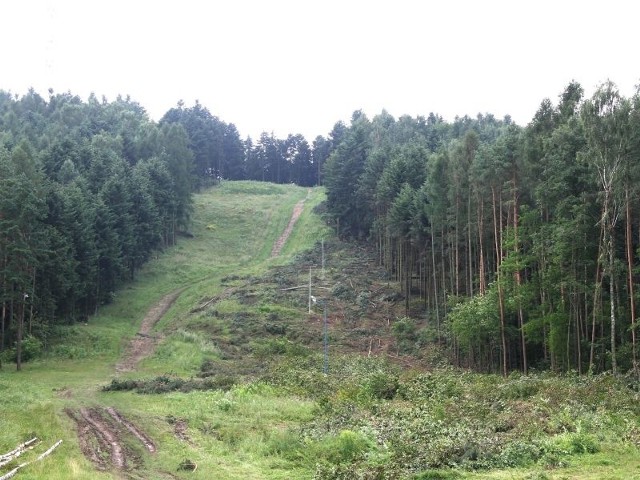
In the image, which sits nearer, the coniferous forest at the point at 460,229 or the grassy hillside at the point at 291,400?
the grassy hillside at the point at 291,400

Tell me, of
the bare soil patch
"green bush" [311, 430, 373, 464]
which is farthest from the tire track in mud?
"green bush" [311, 430, 373, 464]

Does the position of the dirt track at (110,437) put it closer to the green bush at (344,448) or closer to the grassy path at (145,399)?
the grassy path at (145,399)

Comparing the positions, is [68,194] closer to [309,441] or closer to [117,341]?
[117,341]

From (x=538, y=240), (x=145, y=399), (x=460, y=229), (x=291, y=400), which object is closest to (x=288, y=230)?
(x=460, y=229)

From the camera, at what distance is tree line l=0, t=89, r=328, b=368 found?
44.9 metres

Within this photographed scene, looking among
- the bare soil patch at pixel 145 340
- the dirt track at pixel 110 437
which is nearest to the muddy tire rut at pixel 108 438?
the dirt track at pixel 110 437

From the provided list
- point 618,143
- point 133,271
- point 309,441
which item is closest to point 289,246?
point 133,271

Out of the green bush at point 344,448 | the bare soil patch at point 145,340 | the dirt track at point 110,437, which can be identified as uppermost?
the green bush at point 344,448

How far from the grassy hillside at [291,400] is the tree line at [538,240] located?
15.0 feet

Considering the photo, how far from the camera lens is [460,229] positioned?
52.6 meters

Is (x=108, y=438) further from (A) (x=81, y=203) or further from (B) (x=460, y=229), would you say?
(A) (x=81, y=203)

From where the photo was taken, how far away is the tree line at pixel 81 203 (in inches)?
1767

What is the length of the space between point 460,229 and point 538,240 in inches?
561

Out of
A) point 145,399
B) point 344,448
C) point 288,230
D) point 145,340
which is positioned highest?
point 288,230
